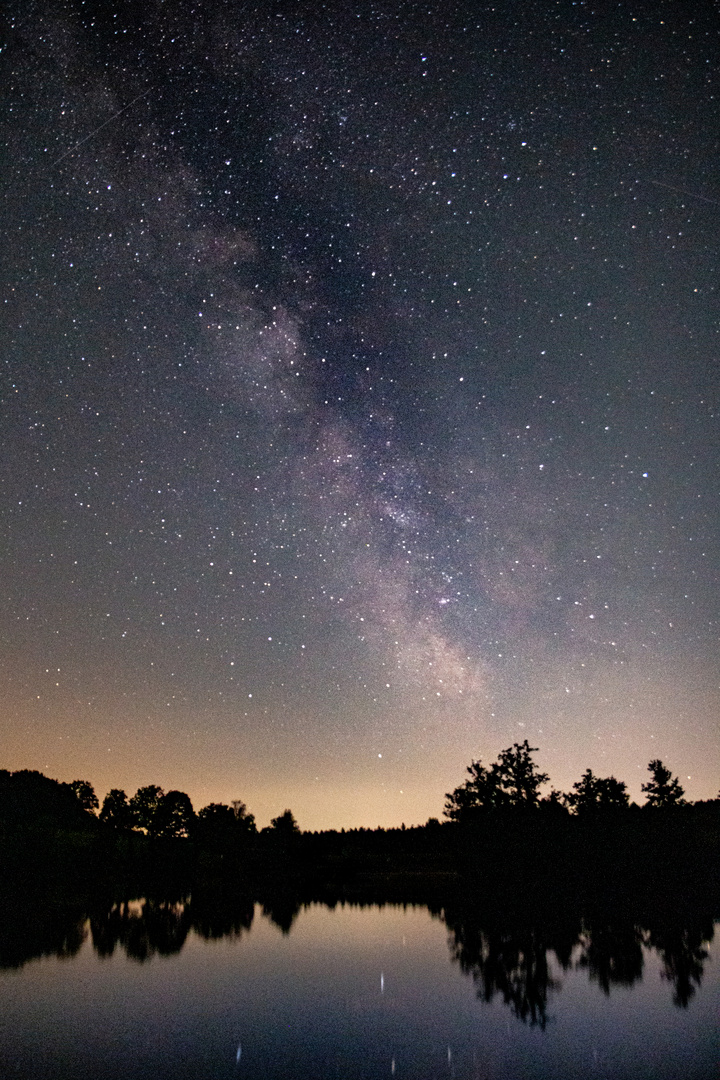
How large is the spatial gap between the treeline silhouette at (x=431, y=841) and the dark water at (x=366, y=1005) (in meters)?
20.6

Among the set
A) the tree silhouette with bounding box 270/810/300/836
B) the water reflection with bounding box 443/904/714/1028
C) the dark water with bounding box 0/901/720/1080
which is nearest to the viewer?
the dark water with bounding box 0/901/720/1080

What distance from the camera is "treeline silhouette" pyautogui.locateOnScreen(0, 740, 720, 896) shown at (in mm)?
43219

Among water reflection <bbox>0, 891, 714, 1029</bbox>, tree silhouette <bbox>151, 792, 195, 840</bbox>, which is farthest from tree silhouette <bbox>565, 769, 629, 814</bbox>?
tree silhouette <bbox>151, 792, 195, 840</bbox>

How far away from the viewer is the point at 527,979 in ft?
51.6

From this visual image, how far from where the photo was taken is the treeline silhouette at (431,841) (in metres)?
43.2

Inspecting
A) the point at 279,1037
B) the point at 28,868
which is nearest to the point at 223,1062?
the point at 279,1037

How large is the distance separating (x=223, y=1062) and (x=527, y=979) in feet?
29.0

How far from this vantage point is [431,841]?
107 meters

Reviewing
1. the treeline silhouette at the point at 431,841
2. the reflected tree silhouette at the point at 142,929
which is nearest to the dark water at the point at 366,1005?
the reflected tree silhouette at the point at 142,929

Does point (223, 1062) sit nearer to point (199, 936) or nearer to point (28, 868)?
point (199, 936)

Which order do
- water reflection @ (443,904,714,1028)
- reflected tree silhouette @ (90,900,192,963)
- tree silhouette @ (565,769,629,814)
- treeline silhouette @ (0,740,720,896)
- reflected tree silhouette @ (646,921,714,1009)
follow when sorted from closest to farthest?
1. water reflection @ (443,904,714,1028)
2. reflected tree silhouette @ (646,921,714,1009)
3. reflected tree silhouette @ (90,900,192,963)
4. treeline silhouette @ (0,740,720,896)
5. tree silhouette @ (565,769,629,814)

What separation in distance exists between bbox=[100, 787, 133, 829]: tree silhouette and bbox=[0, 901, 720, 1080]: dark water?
103 m

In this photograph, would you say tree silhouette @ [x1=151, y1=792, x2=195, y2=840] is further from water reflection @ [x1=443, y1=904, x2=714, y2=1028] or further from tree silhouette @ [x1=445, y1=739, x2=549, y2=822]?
water reflection @ [x1=443, y1=904, x2=714, y2=1028]

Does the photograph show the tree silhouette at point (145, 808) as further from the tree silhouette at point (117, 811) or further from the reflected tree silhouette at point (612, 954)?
the reflected tree silhouette at point (612, 954)
